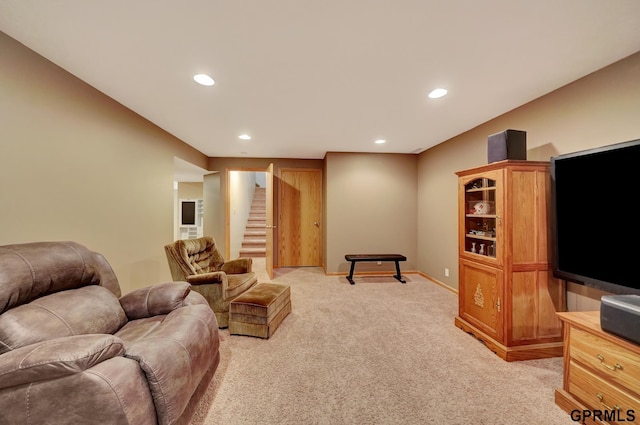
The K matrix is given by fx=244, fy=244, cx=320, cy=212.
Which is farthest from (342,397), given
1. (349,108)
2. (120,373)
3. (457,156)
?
(457,156)

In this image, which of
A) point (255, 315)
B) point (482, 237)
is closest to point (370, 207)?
point (482, 237)

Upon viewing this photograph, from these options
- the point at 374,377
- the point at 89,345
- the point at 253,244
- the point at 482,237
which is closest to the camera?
the point at 89,345

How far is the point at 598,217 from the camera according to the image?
169cm

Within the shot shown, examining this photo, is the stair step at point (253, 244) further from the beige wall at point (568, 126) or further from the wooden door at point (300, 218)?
the beige wall at point (568, 126)

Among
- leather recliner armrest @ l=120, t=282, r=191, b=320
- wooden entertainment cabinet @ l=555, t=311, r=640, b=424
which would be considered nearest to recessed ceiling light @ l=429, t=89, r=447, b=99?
wooden entertainment cabinet @ l=555, t=311, r=640, b=424

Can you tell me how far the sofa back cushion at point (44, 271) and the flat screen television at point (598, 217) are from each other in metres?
3.48

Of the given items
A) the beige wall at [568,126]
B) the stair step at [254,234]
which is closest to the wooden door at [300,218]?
the stair step at [254,234]

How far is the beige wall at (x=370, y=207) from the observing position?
4.78 metres

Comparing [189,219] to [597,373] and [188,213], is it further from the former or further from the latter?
[597,373]

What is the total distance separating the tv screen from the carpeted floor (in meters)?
5.87

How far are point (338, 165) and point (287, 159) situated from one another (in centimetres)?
124

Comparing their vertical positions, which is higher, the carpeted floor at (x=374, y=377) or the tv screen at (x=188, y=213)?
the tv screen at (x=188, y=213)

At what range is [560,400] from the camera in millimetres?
1601

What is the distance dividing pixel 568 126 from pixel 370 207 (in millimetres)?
2994
